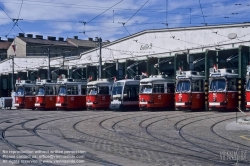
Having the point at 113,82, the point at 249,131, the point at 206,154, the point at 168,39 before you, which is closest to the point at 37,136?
the point at 206,154

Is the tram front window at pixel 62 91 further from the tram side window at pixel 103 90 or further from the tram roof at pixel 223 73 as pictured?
the tram roof at pixel 223 73

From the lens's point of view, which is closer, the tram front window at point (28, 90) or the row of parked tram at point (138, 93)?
the row of parked tram at point (138, 93)

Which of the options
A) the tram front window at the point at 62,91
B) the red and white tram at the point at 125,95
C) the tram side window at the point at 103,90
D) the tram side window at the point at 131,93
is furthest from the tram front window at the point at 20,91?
the tram side window at the point at 131,93

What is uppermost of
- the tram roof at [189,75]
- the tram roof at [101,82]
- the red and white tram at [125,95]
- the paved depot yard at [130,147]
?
the tram roof at [189,75]

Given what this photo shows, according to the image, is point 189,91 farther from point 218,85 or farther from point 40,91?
point 40,91

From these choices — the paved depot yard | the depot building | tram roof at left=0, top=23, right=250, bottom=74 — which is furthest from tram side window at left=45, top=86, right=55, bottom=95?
the paved depot yard

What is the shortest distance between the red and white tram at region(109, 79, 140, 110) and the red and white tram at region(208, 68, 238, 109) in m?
7.27

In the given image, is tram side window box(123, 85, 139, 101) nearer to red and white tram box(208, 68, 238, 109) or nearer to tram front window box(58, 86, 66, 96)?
tram front window box(58, 86, 66, 96)

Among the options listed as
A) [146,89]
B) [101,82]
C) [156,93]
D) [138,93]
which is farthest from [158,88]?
[101,82]

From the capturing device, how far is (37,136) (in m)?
16.4

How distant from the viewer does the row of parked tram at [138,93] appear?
30500 mm

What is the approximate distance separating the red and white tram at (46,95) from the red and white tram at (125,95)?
22.9 feet

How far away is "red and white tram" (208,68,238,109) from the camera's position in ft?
98.8

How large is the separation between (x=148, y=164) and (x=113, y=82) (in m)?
27.9
